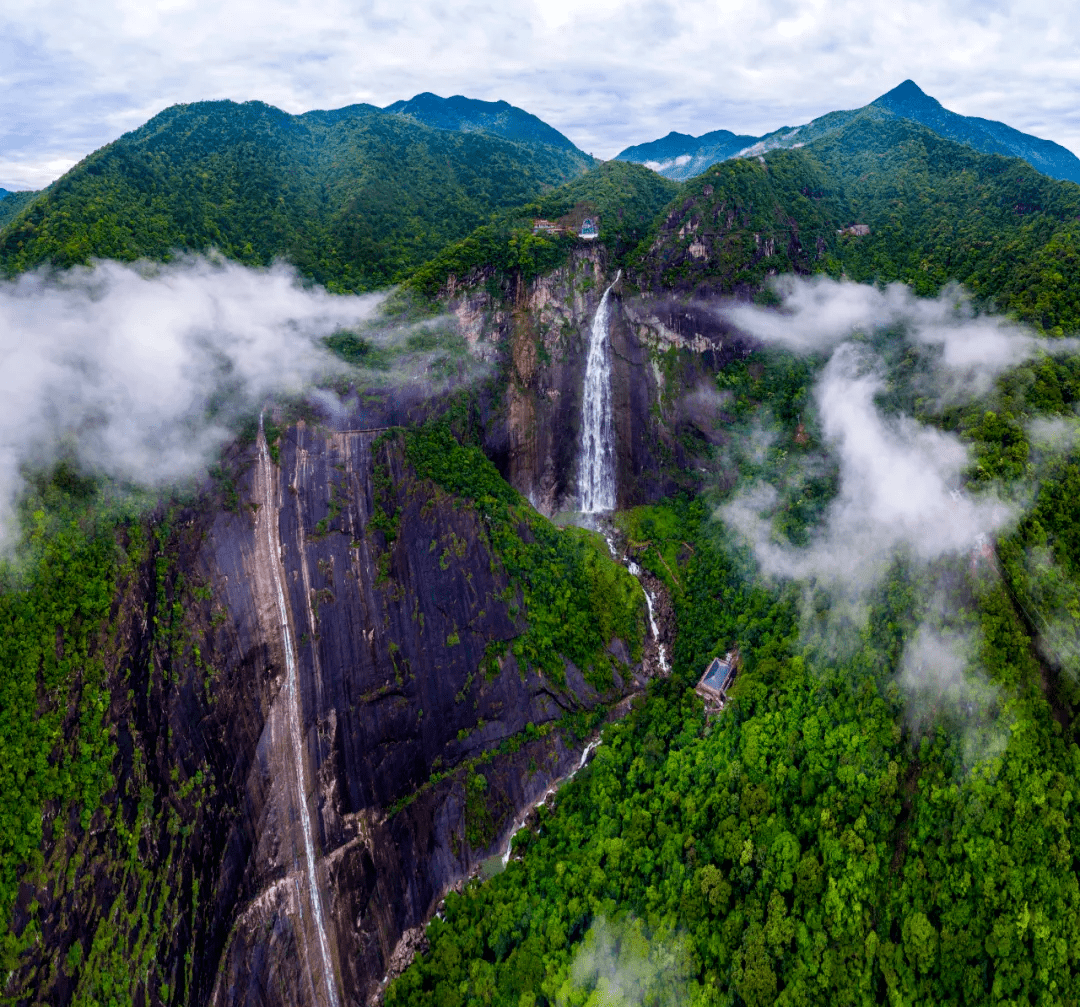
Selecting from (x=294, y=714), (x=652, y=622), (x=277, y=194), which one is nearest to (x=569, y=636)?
(x=652, y=622)

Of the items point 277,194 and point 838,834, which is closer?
point 838,834

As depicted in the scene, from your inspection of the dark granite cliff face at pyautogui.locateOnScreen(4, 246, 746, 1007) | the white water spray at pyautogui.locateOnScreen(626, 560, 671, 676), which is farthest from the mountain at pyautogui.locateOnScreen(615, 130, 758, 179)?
the dark granite cliff face at pyautogui.locateOnScreen(4, 246, 746, 1007)

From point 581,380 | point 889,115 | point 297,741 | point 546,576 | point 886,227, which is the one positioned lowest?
point 297,741

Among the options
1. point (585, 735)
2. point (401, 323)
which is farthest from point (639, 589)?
point (401, 323)

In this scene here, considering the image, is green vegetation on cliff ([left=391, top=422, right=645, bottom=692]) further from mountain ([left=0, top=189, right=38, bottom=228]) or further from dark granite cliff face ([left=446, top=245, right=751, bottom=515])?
mountain ([left=0, top=189, right=38, bottom=228])

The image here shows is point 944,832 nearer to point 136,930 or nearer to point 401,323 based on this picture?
point 136,930

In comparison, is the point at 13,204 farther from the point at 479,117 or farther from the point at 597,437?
the point at 479,117

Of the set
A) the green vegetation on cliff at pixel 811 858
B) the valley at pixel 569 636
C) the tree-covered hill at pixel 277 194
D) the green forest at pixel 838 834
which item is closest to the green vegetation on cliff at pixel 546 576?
the valley at pixel 569 636
